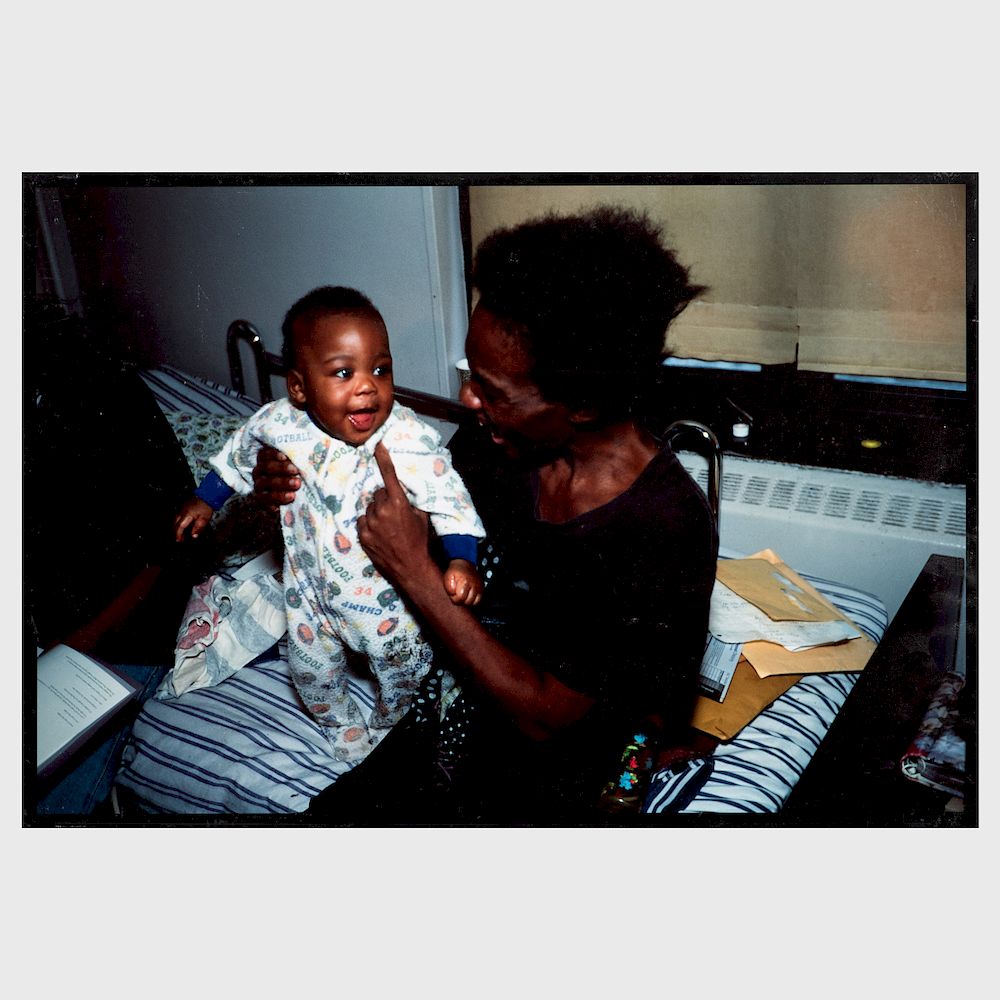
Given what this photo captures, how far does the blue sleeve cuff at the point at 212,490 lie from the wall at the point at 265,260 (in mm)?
158

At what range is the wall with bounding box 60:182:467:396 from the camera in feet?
4.14

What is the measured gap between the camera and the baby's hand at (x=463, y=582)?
1.25m

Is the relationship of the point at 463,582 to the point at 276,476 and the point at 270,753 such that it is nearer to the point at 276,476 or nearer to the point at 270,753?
the point at 276,476

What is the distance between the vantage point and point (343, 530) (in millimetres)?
1317

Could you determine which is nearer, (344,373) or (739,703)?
(344,373)

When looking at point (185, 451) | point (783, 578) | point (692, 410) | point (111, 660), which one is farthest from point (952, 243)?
point (111, 660)

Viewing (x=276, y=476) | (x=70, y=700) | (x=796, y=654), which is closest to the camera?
(x=276, y=476)

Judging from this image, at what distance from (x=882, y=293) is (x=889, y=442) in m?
0.25

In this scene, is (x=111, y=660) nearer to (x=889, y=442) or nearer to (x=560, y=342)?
(x=560, y=342)

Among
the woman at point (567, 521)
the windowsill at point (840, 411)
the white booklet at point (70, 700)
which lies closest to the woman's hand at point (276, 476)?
the woman at point (567, 521)

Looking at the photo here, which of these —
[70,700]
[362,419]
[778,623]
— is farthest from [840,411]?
[70,700]

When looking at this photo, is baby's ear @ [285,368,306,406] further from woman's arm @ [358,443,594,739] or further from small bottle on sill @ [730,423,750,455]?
small bottle on sill @ [730,423,750,455]

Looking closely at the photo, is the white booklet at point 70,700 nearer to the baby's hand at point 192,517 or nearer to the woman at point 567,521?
the baby's hand at point 192,517

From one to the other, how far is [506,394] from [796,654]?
0.75 m
